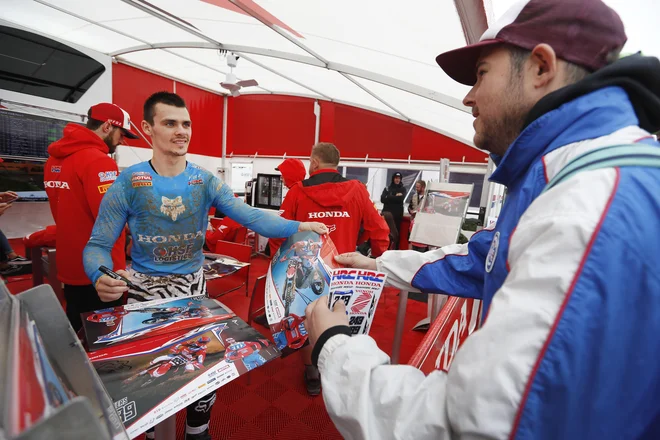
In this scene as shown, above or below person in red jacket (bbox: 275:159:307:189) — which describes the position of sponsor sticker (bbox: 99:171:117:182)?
below

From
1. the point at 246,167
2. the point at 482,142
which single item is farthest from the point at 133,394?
the point at 246,167

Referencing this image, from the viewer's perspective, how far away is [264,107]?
33.2 feet

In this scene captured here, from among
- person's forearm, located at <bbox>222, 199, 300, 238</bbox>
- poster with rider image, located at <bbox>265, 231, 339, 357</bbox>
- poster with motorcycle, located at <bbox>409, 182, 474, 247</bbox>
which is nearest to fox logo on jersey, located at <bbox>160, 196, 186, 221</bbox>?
person's forearm, located at <bbox>222, 199, 300, 238</bbox>

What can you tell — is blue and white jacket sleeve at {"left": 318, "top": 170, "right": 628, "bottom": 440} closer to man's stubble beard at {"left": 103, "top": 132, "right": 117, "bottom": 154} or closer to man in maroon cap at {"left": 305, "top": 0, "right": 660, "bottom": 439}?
man in maroon cap at {"left": 305, "top": 0, "right": 660, "bottom": 439}

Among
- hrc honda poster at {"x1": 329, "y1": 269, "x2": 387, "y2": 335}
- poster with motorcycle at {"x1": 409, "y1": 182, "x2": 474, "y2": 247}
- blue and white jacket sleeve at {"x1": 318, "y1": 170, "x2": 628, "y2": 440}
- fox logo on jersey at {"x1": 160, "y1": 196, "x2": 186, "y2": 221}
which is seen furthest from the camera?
poster with motorcycle at {"x1": 409, "y1": 182, "x2": 474, "y2": 247}

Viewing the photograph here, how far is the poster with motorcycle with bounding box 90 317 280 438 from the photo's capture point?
2.26ft

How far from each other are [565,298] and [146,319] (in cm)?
113

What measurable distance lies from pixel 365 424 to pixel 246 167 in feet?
34.8

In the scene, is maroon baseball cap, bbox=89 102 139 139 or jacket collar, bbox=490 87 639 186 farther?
maroon baseball cap, bbox=89 102 139 139

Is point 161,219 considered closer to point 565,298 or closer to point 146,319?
point 146,319

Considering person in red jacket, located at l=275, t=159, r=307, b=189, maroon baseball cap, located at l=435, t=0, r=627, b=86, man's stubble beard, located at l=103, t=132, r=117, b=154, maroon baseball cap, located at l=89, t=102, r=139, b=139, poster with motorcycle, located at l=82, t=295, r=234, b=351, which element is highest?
maroon baseball cap, located at l=435, t=0, r=627, b=86

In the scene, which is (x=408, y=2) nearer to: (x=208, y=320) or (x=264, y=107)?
(x=208, y=320)

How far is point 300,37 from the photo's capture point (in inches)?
177

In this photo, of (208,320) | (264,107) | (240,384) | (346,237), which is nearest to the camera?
(208,320)
